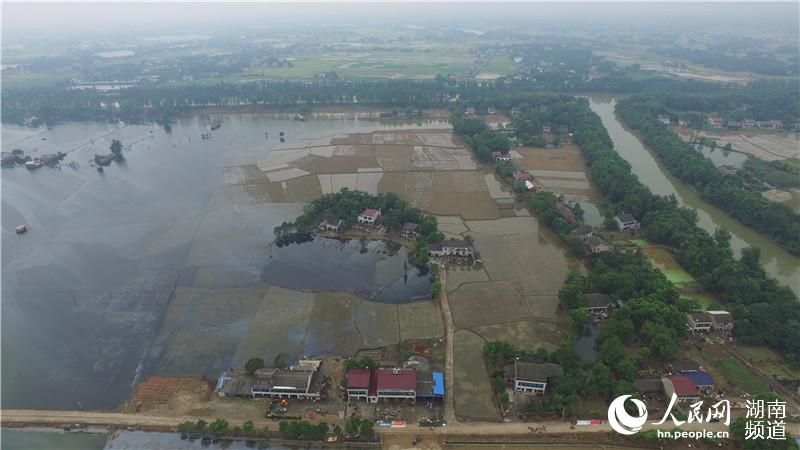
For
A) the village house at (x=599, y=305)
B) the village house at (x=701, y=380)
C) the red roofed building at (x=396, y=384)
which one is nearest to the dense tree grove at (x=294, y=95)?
the village house at (x=599, y=305)

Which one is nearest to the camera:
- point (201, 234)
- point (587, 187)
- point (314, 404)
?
point (314, 404)

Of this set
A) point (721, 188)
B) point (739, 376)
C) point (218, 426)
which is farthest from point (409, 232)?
point (721, 188)

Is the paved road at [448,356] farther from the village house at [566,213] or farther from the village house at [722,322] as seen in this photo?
the village house at [722,322]

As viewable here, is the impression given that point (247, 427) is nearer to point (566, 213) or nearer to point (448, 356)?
point (448, 356)

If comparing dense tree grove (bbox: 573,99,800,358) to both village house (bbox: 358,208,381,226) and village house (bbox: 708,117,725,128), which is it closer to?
village house (bbox: 358,208,381,226)

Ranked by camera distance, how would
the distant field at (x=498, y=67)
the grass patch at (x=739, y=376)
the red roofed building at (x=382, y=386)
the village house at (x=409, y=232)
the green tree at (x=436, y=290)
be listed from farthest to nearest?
1. the distant field at (x=498, y=67)
2. the village house at (x=409, y=232)
3. the green tree at (x=436, y=290)
4. the grass patch at (x=739, y=376)
5. the red roofed building at (x=382, y=386)

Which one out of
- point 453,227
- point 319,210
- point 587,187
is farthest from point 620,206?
point 319,210

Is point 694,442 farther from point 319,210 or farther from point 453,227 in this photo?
point 319,210
